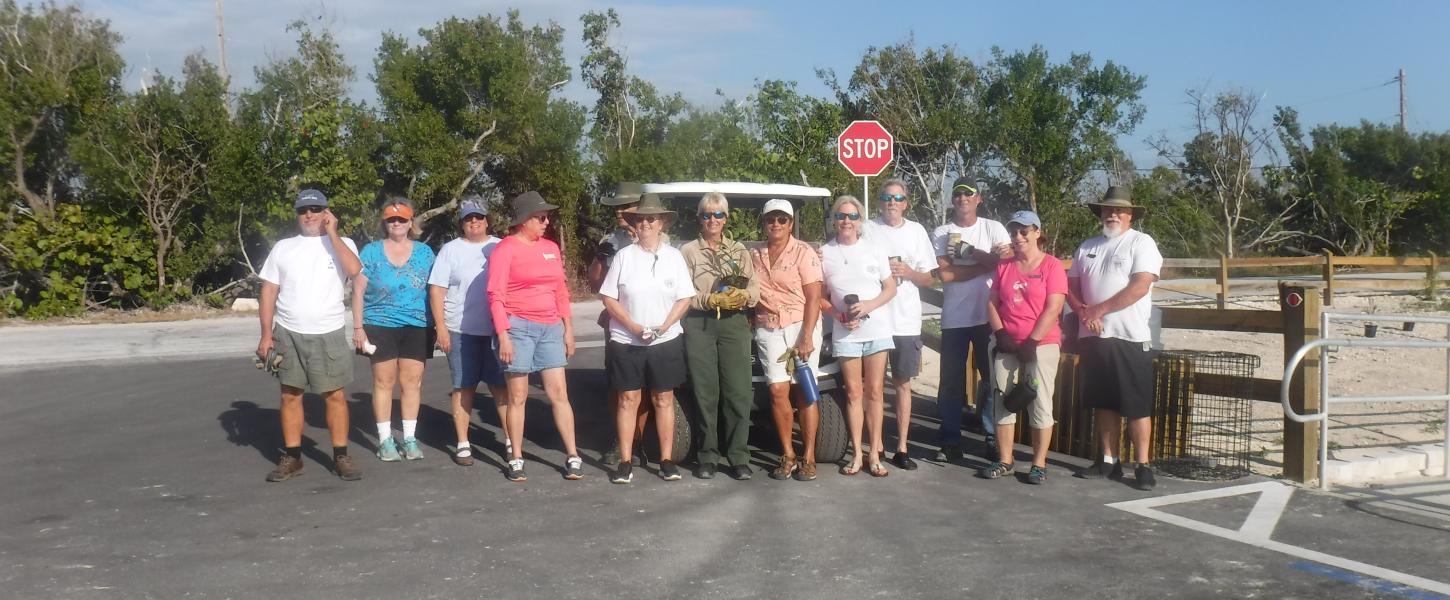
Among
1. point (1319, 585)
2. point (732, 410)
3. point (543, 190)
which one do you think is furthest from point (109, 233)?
point (1319, 585)

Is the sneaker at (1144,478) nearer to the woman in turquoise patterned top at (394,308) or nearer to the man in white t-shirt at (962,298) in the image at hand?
the man in white t-shirt at (962,298)

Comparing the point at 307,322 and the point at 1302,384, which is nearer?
the point at 1302,384

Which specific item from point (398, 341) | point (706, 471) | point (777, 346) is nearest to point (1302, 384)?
point (777, 346)

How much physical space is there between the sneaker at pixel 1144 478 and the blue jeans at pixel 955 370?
1117 mm

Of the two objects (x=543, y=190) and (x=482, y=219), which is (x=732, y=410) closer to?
(x=482, y=219)

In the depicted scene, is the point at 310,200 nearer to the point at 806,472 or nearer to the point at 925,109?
the point at 806,472

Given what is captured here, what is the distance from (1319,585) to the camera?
188 inches

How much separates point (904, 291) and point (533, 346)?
7.80ft

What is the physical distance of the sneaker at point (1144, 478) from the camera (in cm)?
666

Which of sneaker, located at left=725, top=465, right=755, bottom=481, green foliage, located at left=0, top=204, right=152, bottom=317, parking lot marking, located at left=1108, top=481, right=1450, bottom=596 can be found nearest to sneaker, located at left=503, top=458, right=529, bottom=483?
sneaker, located at left=725, top=465, right=755, bottom=481

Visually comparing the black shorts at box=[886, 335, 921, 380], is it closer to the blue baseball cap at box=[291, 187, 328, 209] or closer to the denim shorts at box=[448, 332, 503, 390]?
the denim shorts at box=[448, 332, 503, 390]

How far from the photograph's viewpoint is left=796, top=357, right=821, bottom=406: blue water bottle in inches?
273

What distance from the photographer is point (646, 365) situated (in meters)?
6.96

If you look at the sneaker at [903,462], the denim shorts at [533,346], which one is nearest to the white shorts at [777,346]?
the sneaker at [903,462]
